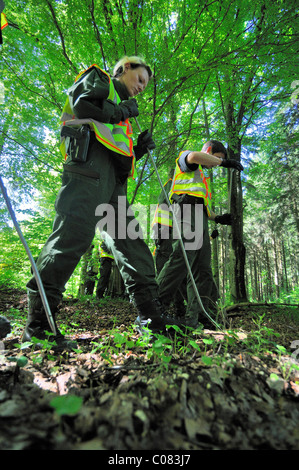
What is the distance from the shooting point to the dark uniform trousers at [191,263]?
2646 millimetres

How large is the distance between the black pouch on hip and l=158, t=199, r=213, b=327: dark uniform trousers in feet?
4.96

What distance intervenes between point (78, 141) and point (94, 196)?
0.46 m

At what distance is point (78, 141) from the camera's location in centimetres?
176

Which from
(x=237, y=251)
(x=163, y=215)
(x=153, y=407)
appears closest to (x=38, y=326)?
(x=153, y=407)

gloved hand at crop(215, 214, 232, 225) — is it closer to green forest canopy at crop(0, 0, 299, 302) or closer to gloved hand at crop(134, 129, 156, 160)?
green forest canopy at crop(0, 0, 299, 302)

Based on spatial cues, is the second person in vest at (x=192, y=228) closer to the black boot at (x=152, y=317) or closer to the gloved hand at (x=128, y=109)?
the black boot at (x=152, y=317)

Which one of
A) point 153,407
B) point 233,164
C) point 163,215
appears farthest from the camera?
point 163,215

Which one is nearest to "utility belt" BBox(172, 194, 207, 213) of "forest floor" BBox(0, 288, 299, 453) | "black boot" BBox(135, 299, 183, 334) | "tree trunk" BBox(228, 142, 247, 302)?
"black boot" BBox(135, 299, 183, 334)

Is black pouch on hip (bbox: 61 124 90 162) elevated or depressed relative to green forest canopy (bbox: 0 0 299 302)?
depressed

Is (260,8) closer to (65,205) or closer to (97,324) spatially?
(65,205)

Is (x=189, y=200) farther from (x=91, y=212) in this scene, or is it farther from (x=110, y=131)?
(x=91, y=212)

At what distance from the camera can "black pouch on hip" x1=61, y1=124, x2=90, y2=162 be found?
173cm

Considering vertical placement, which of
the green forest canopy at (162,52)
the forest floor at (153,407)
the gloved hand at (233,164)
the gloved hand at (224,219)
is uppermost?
the green forest canopy at (162,52)

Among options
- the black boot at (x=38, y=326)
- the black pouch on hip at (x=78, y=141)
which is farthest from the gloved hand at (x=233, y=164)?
the black boot at (x=38, y=326)
